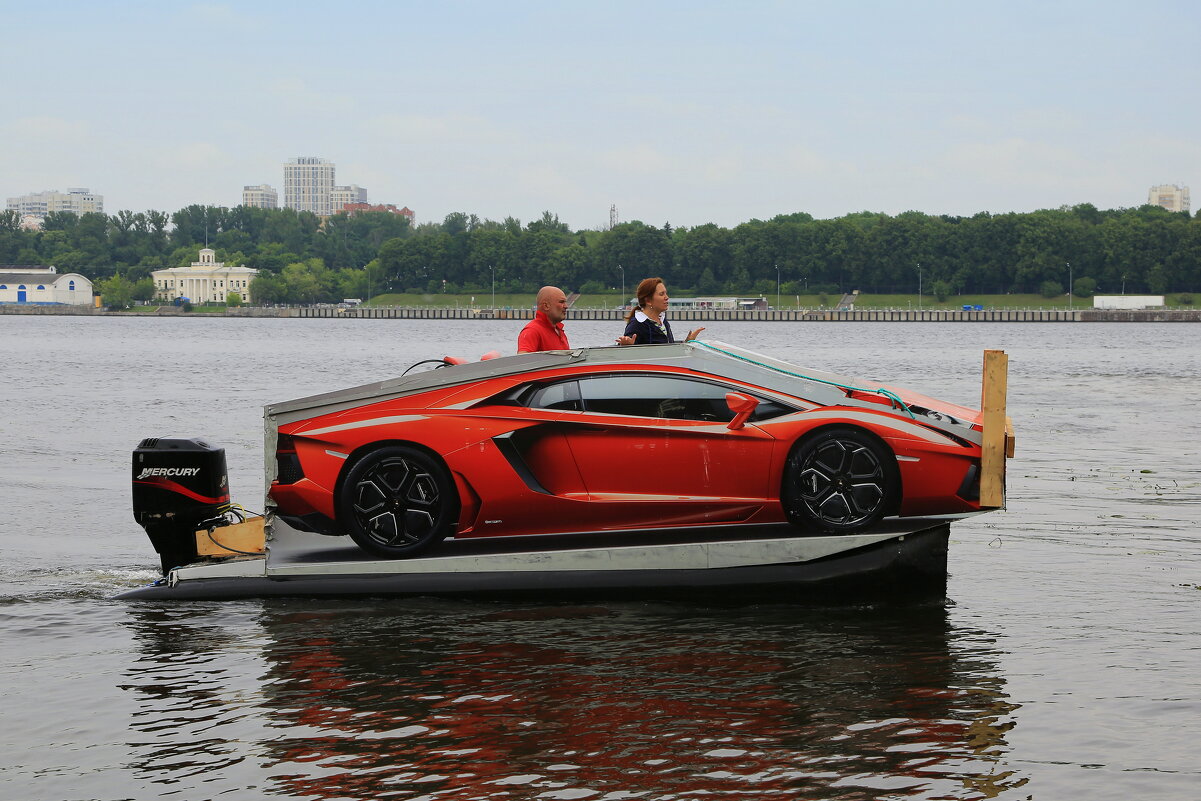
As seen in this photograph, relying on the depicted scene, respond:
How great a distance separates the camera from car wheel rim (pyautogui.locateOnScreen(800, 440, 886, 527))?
9383 mm

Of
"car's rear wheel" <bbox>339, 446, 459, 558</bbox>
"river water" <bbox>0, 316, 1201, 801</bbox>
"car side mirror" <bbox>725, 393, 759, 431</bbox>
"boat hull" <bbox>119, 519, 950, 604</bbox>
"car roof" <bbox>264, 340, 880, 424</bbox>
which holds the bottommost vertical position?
"river water" <bbox>0, 316, 1201, 801</bbox>

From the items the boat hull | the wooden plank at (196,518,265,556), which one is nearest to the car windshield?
the boat hull

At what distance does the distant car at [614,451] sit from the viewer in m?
9.42

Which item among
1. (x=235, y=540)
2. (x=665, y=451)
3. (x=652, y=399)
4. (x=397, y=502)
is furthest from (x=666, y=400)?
(x=235, y=540)

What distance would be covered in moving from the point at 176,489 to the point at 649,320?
3.57 meters

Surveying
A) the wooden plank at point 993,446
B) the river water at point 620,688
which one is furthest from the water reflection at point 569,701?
the wooden plank at point 993,446

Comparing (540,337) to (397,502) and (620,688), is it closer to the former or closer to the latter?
(397,502)

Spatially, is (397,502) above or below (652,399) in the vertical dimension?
below

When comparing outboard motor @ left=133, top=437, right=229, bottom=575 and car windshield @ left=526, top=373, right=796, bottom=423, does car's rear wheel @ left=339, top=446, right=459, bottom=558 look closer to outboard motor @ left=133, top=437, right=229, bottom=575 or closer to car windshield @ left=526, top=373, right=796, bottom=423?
car windshield @ left=526, top=373, right=796, bottom=423

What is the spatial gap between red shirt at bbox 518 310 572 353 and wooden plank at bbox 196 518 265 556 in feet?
7.49

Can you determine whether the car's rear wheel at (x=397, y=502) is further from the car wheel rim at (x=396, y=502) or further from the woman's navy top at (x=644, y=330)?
the woman's navy top at (x=644, y=330)

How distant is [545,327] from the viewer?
421 inches

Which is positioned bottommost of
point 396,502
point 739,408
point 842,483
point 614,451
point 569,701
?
point 569,701

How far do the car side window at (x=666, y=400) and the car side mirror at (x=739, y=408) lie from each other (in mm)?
95
